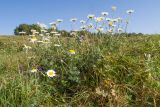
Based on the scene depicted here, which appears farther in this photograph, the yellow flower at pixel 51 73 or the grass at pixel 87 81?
the yellow flower at pixel 51 73

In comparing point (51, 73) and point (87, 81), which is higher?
point (51, 73)

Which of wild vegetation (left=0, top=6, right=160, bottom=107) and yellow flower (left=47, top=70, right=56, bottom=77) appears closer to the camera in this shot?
wild vegetation (left=0, top=6, right=160, bottom=107)

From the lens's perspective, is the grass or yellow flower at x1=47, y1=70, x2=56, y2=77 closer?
the grass

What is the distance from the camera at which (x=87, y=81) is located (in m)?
5.35

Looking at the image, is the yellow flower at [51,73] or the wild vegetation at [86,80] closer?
the wild vegetation at [86,80]

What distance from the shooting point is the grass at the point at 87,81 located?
4.74 m

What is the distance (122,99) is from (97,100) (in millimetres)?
307

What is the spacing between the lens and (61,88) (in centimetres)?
529

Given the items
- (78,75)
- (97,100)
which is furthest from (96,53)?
(97,100)

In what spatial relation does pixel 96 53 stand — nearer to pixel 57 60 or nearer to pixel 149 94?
pixel 57 60

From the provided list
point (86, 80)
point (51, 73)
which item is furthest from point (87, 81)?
point (51, 73)

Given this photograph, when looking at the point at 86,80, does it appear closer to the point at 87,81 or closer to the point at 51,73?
the point at 87,81

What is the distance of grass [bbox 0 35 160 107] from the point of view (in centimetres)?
474

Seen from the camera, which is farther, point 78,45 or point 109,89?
point 78,45
